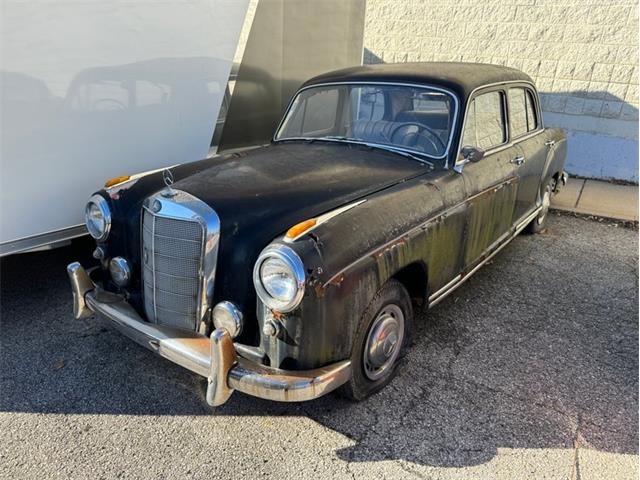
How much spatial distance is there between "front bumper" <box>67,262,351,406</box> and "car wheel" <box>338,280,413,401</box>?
0.64 feet

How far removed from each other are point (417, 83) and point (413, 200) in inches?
46.2

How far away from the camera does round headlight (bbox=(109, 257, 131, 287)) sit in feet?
9.97

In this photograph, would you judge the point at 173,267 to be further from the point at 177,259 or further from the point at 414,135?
the point at 414,135

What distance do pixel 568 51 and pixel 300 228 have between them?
267 inches

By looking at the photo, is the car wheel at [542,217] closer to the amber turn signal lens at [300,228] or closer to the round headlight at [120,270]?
the amber turn signal lens at [300,228]

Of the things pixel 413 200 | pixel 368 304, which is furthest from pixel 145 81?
pixel 368 304

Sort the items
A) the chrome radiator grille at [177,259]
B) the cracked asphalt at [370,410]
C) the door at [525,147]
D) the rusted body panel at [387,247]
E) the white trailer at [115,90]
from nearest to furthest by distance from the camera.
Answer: the rusted body panel at [387,247] < the cracked asphalt at [370,410] < the chrome radiator grille at [177,259] < the white trailer at [115,90] < the door at [525,147]

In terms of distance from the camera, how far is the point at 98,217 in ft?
10.3

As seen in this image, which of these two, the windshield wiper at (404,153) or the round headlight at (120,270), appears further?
the windshield wiper at (404,153)

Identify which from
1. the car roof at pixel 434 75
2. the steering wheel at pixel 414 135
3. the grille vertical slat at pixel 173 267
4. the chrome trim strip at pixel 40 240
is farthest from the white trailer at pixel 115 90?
the steering wheel at pixel 414 135

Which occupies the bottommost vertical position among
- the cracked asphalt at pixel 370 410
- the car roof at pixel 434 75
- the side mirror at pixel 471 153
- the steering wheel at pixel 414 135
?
the cracked asphalt at pixel 370 410

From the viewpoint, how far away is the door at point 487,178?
3611 mm

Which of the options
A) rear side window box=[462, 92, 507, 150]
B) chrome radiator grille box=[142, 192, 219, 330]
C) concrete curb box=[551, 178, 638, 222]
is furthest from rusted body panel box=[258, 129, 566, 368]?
concrete curb box=[551, 178, 638, 222]

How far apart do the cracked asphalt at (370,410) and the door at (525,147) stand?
1.07 m
